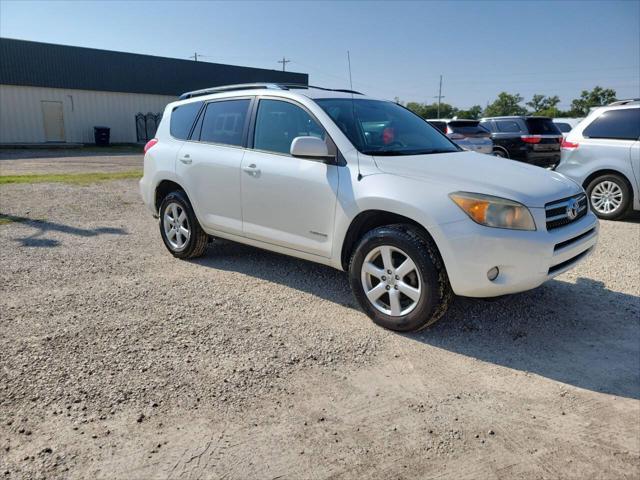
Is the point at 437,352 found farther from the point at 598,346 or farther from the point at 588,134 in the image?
the point at 588,134

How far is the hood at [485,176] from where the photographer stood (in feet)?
11.8

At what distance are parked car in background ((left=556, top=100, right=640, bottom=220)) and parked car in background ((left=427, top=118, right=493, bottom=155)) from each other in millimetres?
4399

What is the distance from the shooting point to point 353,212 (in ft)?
13.1

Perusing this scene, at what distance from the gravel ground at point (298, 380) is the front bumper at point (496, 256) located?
0.49m

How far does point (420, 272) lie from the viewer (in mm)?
3641

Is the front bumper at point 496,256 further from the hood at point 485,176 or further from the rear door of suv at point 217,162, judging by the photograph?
the rear door of suv at point 217,162

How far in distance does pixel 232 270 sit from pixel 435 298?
2.51m

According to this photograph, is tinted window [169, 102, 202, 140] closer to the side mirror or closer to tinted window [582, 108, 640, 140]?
the side mirror

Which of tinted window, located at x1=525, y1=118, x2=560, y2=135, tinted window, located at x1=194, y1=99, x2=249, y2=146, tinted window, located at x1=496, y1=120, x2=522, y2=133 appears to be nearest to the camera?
tinted window, located at x1=194, y1=99, x2=249, y2=146

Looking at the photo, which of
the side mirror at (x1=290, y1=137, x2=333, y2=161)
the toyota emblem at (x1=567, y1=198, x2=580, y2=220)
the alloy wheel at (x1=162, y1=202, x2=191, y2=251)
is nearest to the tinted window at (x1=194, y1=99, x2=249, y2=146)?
the alloy wheel at (x1=162, y1=202, x2=191, y2=251)

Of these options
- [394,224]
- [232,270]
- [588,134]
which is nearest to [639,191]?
[588,134]

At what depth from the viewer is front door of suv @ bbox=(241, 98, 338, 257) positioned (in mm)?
4220

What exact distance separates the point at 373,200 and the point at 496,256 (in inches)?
38.5

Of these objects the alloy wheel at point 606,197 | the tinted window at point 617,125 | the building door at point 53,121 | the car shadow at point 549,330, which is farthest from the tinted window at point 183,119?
the building door at point 53,121
